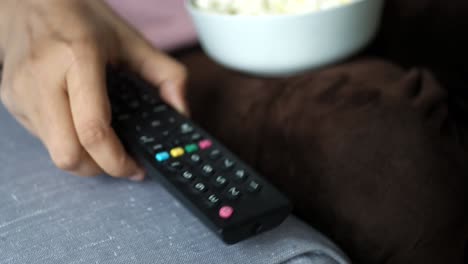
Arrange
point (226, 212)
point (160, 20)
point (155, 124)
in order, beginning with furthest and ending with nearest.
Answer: point (160, 20)
point (155, 124)
point (226, 212)

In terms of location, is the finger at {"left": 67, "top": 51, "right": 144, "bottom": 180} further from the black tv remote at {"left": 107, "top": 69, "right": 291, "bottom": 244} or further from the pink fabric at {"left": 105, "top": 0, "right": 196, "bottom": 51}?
the pink fabric at {"left": 105, "top": 0, "right": 196, "bottom": 51}

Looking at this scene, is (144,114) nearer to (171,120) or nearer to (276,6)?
(171,120)

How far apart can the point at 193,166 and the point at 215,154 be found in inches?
0.8

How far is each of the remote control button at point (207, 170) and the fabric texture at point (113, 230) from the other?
0.03 metres

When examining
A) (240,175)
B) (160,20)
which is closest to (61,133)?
(240,175)

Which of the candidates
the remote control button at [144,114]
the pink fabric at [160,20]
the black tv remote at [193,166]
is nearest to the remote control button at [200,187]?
the black tv remote at [193,166]

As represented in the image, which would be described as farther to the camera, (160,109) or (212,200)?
(160,109)

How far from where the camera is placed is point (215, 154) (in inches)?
14.6

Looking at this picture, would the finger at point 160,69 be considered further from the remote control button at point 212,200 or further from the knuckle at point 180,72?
the remote control button at point 212,200

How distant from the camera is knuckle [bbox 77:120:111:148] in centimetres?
35

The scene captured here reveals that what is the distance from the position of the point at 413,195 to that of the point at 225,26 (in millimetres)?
210

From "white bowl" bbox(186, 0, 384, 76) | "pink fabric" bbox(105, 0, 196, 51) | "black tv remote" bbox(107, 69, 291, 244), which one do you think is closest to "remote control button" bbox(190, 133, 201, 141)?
"black tv remote" bbox(107, 69, 291, 244)

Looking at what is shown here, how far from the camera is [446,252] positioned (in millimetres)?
361

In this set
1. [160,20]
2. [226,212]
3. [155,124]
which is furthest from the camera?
[160,20]
